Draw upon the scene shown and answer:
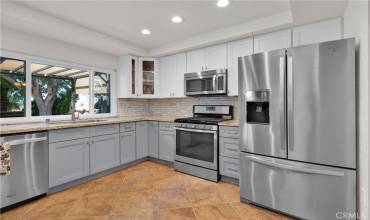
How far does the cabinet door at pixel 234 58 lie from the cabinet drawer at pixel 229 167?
1106 millimetres

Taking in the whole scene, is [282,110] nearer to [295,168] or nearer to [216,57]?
[295,168]

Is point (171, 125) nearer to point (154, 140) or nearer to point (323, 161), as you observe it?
point (154, 140)

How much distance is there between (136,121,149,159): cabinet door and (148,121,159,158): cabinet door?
0.08 metres

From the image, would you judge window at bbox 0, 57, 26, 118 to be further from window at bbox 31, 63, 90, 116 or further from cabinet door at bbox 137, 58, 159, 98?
cabinet door at bbox 137, 58, 159, 98

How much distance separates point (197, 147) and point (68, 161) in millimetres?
1952

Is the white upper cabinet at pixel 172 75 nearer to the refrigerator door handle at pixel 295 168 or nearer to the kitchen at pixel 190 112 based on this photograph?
the kitchen at pixel 190 112

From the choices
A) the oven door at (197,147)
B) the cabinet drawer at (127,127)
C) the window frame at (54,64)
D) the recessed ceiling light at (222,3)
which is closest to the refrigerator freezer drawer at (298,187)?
the oven door at (197,147)

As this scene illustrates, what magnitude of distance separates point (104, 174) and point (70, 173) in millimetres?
620

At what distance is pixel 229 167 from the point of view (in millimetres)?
2760

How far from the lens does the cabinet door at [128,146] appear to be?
3453 millimetres

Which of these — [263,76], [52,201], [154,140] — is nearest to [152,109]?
[154,140]

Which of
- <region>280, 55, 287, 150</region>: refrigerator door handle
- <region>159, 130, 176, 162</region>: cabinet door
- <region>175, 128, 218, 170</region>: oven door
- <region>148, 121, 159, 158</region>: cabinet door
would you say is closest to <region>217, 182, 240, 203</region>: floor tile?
<region>175, 128, 218, 170</region>: oven door

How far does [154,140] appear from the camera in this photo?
383cm

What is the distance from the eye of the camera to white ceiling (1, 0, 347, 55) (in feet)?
7.23
